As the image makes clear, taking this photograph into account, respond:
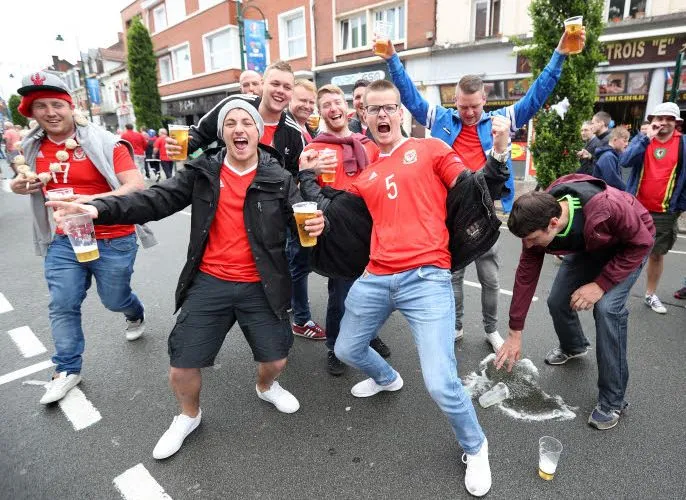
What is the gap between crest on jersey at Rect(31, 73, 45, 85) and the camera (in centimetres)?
273

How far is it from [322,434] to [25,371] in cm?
261

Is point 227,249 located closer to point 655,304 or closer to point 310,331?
point 310,331

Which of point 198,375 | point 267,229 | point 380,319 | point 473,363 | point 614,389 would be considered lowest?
point 473,363

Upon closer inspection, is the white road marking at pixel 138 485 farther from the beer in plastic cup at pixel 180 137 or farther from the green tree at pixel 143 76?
the green tree at pixel 143 76

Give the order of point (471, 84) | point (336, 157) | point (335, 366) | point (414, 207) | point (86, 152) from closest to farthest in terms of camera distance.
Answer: point (414, 207), point (336, 157), point (86, 152), point (471, 84), point (335, 366)

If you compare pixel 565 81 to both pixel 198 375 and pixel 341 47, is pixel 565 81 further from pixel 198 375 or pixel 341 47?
pixel 341 47

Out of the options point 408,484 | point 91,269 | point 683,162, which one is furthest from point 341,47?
point 408,484

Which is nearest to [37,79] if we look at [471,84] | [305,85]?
[305,85]

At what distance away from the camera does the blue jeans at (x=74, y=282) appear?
9.73 ft

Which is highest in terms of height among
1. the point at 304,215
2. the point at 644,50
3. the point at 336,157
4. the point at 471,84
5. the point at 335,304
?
the point at 644,50

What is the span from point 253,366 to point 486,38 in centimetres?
1290

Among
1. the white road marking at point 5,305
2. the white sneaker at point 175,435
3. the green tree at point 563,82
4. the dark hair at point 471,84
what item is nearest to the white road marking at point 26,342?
the white road marking at point 5,305

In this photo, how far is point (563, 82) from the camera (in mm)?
8445

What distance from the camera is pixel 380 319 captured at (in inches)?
98.8
